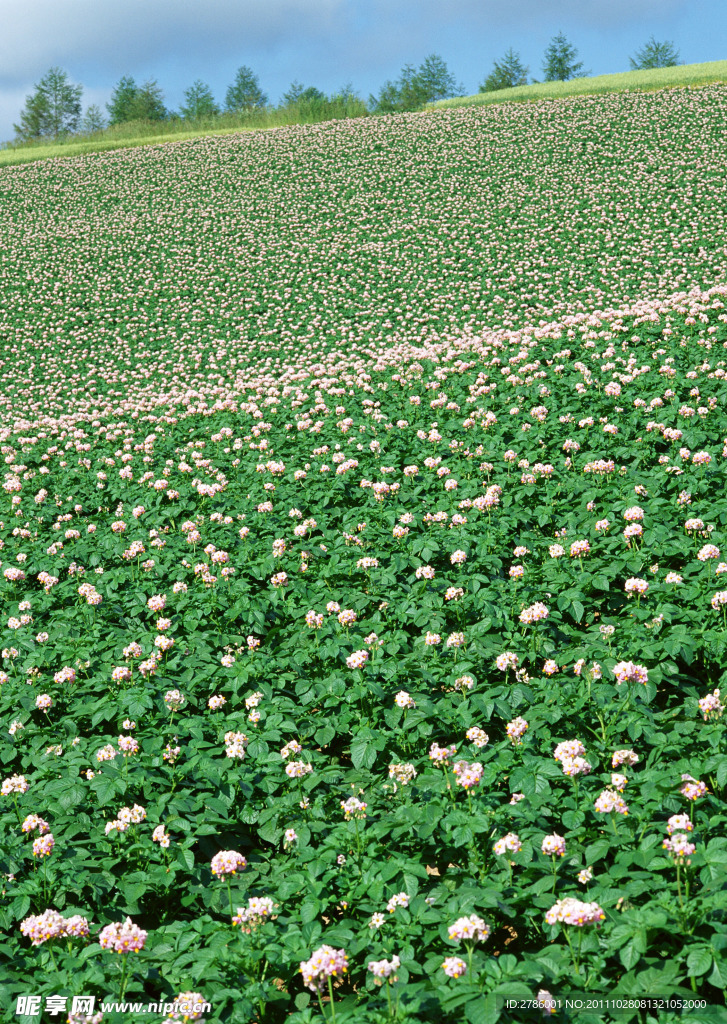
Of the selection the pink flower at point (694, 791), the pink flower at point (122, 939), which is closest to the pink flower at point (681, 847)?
the pink flower at point (694, 791)

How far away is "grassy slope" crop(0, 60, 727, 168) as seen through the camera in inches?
1751

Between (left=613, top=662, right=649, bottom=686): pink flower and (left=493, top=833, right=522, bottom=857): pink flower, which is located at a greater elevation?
(left=613, top=662, right=649, bottom=686): pink flower

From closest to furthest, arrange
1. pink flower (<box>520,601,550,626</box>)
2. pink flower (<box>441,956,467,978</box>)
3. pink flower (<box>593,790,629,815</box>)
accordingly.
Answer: pink flower (<box>441,956,467,978</box>) < pink flower (<box>593,790,629,815</box>) < pink flower (<box>520,601,550,626</box>)

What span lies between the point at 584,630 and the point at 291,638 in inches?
104

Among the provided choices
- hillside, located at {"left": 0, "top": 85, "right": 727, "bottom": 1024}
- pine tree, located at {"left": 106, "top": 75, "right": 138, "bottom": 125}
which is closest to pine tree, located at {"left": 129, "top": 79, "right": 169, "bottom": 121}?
pine tree, located at {"left": 106, "top": 75, "right": 138, "bottom": 125}

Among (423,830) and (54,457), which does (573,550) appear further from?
(54,457)

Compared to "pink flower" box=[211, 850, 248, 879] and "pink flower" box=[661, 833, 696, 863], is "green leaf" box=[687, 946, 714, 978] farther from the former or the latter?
"pink flower" box=[211, 850, 248, 879]

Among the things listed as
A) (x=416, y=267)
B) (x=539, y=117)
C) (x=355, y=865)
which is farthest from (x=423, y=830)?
(x=539, y=117)

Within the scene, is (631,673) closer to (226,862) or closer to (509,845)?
(509,845)

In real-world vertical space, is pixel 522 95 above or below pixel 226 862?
above

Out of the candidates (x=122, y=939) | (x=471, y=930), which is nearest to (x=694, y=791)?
(x=471, y=930)

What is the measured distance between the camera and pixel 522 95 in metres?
48.2

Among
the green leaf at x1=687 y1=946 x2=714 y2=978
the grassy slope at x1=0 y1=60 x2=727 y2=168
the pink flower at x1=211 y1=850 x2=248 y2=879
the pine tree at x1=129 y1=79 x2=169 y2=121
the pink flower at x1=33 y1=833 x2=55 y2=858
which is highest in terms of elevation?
the pine tree at x1=129 y1=79 x2=169 y2=121

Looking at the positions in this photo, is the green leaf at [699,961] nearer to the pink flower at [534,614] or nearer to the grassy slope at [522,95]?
the pink flower at [534,614]
